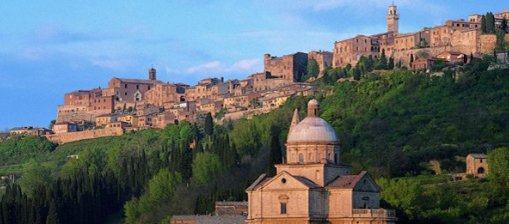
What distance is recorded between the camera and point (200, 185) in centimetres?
8856

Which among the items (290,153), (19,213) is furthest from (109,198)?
(290,153)

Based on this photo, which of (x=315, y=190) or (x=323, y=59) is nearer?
(x=315, y=190)

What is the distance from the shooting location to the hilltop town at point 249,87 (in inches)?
4641

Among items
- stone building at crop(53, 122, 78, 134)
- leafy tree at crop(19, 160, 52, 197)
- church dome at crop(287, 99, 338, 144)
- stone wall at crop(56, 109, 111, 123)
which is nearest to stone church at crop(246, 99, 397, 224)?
church dome at crop(287, 99, 338, 144)

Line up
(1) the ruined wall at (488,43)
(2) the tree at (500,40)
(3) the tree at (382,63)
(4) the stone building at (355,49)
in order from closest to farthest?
(2) the tree at (500,40), (1) the ruined wall at (488,43), (3) the tree at (382,63), (4) the stone building at (355,49)

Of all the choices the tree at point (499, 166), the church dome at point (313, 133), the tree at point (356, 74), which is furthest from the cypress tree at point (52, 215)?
the tree at point (356, 74)

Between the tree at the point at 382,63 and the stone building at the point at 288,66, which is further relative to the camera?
the stone building at the point at 288,66

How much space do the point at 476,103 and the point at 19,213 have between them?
32678 millimetres

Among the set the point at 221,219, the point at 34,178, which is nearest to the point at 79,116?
the point at 34,178

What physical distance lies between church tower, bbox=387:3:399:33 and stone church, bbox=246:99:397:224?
73479 mm

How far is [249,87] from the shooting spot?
13500cm

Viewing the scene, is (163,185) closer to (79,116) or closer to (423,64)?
(423,64)

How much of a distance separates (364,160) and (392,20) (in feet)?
165

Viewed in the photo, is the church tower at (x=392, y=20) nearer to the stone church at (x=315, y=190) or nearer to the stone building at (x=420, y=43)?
the stone building at (x=420, y=43)
